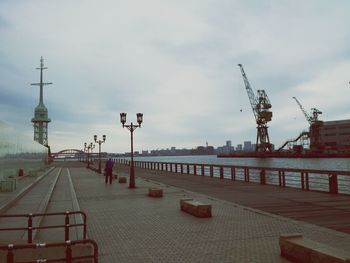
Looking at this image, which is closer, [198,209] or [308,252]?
[308,252]

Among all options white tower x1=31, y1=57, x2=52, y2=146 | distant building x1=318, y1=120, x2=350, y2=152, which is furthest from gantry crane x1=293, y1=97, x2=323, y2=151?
white tower x1=31, y1=57, x2=52, y2=146

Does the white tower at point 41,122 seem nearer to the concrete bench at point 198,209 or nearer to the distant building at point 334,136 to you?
the distant building at point 334,136

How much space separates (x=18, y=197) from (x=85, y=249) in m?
11.2

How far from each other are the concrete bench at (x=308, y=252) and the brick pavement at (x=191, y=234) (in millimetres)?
271

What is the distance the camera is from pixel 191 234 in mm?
10000

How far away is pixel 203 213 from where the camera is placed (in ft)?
41.3

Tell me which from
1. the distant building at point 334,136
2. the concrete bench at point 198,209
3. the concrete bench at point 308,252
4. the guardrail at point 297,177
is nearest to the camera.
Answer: the concrete bench at point 308,252

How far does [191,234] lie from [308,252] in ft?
11.9

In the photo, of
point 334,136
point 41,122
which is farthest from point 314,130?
point 41,122

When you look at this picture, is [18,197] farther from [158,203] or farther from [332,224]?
[332,224]

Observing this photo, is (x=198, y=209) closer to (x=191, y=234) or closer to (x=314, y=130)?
(x=191, y=234)

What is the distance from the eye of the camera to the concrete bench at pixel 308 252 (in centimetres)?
638

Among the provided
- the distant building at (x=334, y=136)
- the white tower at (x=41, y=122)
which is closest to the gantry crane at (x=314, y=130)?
the distant building at (x=334, y=136)

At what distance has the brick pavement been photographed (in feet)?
26.2
